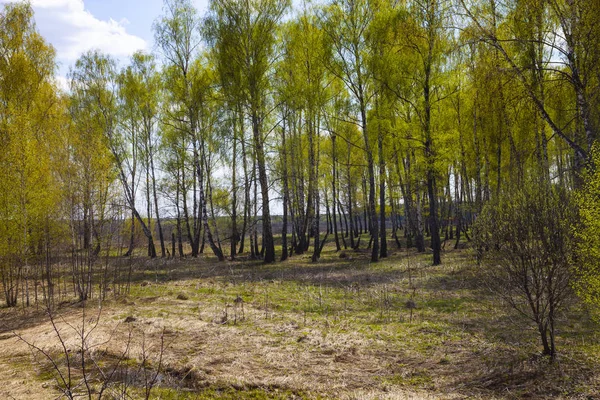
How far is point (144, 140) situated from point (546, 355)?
23034mm

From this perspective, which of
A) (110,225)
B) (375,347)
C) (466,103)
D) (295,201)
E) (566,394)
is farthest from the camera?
(295,201)

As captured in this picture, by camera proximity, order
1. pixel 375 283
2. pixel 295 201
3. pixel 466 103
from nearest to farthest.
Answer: pixel 375 283 < pixel 466 103 < pixel 295 201

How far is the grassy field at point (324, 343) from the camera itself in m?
4.62

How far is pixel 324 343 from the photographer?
20.4 ft

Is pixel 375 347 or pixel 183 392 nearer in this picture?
pixel 183 392

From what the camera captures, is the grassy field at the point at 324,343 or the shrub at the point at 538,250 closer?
the grassy field at the point at 324,343

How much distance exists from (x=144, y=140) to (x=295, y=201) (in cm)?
1020

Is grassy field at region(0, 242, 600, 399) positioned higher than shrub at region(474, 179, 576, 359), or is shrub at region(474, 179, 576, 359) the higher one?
shrub at region(474, 179, 576, 359)

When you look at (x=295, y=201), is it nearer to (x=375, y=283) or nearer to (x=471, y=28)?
(x=375, y=283)

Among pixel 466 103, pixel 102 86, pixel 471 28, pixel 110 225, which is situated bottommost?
pixel 110 225

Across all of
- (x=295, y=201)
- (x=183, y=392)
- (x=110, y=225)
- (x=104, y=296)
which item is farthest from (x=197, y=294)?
(x=295, y=201)

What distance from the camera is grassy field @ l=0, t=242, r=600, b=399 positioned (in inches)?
182

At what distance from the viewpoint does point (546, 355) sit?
5219mm

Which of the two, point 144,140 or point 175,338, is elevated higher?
point 144,140
